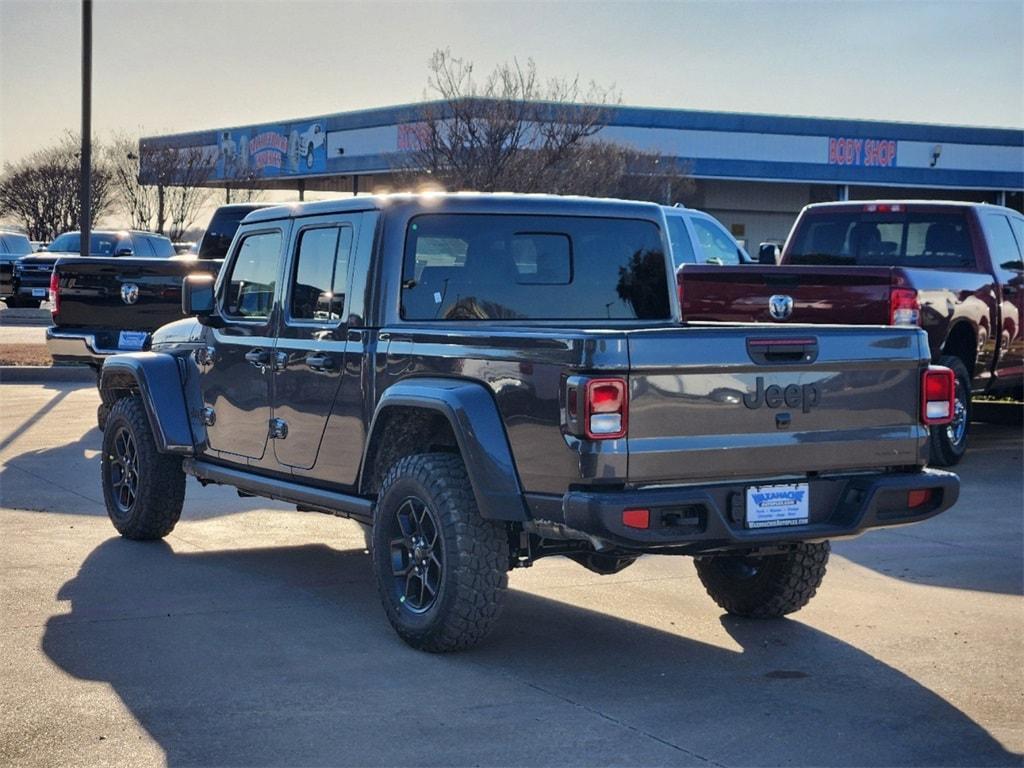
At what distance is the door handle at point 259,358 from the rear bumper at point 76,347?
6.64 metres

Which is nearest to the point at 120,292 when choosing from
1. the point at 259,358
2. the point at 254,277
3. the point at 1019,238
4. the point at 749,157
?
the point at 254,277

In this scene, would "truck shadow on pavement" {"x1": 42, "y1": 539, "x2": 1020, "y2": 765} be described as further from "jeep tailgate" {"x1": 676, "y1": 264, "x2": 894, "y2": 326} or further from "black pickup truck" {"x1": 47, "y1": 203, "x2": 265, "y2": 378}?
"black pickup truck" {"x1": 47, "y1": 203, "x2": 265, "y2": 378}

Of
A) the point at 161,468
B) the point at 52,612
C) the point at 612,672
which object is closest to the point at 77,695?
the point at 52,612

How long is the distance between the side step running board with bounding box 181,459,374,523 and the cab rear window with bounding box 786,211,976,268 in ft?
24.1

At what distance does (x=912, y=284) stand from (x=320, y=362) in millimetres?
5875

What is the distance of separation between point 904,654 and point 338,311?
3.03 m

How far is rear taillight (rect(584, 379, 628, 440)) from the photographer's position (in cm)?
582

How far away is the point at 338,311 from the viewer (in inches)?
295

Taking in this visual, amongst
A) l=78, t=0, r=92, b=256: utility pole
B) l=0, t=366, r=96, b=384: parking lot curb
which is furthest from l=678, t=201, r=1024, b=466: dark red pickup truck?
l=78, t=0, r=92, b=256: utility pole

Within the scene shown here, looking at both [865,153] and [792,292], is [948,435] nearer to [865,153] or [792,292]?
[792,292]

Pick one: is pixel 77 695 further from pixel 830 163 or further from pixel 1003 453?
pixel 830 163

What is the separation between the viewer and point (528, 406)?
20.0ft

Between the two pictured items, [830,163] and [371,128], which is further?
[830,163]

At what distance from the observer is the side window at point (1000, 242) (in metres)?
Result: 13.6
